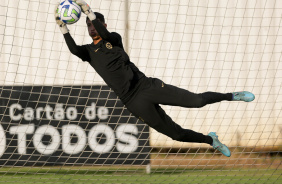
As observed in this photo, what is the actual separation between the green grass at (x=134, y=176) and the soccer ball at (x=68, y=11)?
121 inches

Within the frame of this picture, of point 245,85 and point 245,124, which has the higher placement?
point 245,85

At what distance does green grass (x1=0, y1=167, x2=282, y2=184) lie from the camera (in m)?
7.68

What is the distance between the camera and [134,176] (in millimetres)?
8102

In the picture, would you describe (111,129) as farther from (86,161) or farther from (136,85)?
(136,85)

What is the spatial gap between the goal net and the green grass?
0.05 ft

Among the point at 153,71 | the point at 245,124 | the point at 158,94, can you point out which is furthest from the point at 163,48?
the point at 158,94

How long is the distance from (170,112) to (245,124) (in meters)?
1.28

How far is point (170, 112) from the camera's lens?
8805 mm

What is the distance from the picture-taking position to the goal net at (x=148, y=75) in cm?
820

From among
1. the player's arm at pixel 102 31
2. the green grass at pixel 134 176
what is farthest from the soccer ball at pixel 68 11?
the green grass at pixel 134 176

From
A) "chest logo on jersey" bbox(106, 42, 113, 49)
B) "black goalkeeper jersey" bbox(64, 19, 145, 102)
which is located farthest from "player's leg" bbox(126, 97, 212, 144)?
"chest logo on jersey" bbox(106, 42, 113, 49)

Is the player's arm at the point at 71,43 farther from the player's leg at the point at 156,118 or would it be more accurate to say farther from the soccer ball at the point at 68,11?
the player's leg at the point at 156,118

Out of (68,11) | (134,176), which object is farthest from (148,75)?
(68,11)

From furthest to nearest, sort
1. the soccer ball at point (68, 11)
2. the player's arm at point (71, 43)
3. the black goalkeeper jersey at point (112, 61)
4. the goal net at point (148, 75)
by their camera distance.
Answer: the goal net at point (148, 75) → the black goalkeeper jersey at point (112, 61) → the player's arm at point (71, 43) → the soccer ball at point (68, 11)
